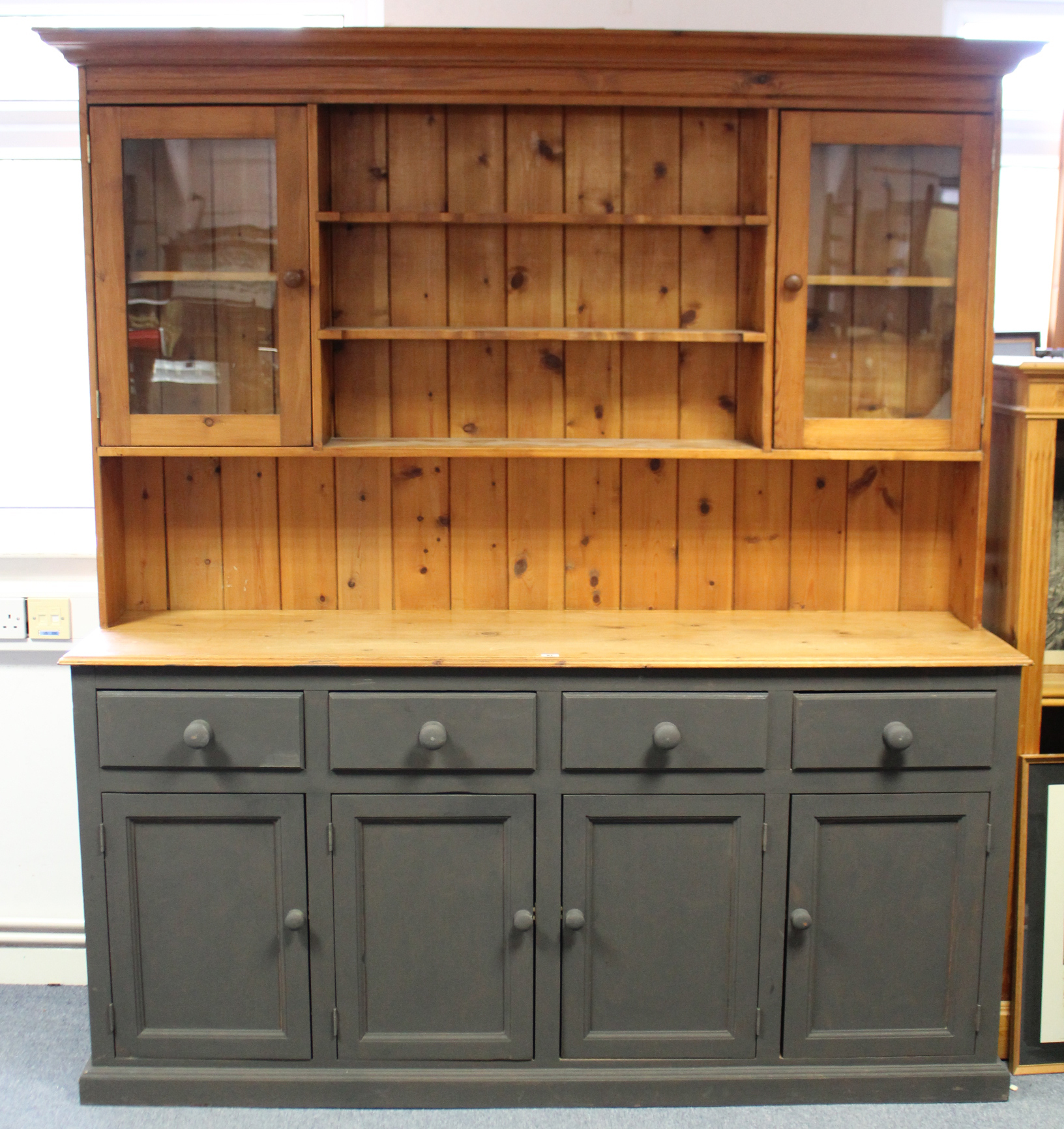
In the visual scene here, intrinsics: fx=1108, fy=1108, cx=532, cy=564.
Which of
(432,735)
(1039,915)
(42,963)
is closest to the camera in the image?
(432,735)

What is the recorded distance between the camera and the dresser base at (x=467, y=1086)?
85.2 inches

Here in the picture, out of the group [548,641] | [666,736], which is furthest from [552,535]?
[666,736]

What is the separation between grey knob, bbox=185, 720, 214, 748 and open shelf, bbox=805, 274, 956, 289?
145 cm

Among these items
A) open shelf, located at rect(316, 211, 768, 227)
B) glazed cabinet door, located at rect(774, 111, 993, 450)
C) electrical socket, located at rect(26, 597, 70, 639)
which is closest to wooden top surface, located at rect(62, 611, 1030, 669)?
electrical socket, located at rect(26, 597, 70, 639)

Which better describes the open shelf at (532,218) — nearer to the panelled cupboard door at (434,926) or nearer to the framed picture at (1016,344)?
the framed picture at (1016,344)

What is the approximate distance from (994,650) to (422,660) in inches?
42.8

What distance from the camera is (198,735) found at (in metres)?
2.03

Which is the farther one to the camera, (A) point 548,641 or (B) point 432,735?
(A) point 548,641

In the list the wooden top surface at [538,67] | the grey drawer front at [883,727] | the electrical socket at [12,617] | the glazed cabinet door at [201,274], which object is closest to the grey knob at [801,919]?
the grey drawer front at [883,727]

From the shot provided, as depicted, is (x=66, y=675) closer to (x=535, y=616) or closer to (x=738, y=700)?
(x=535, y=616)

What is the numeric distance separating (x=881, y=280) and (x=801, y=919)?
1240 mm

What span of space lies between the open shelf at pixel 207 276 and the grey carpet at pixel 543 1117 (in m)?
1.62

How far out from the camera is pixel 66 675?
8.37ft

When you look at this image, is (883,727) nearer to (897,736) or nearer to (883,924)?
(897,736)
